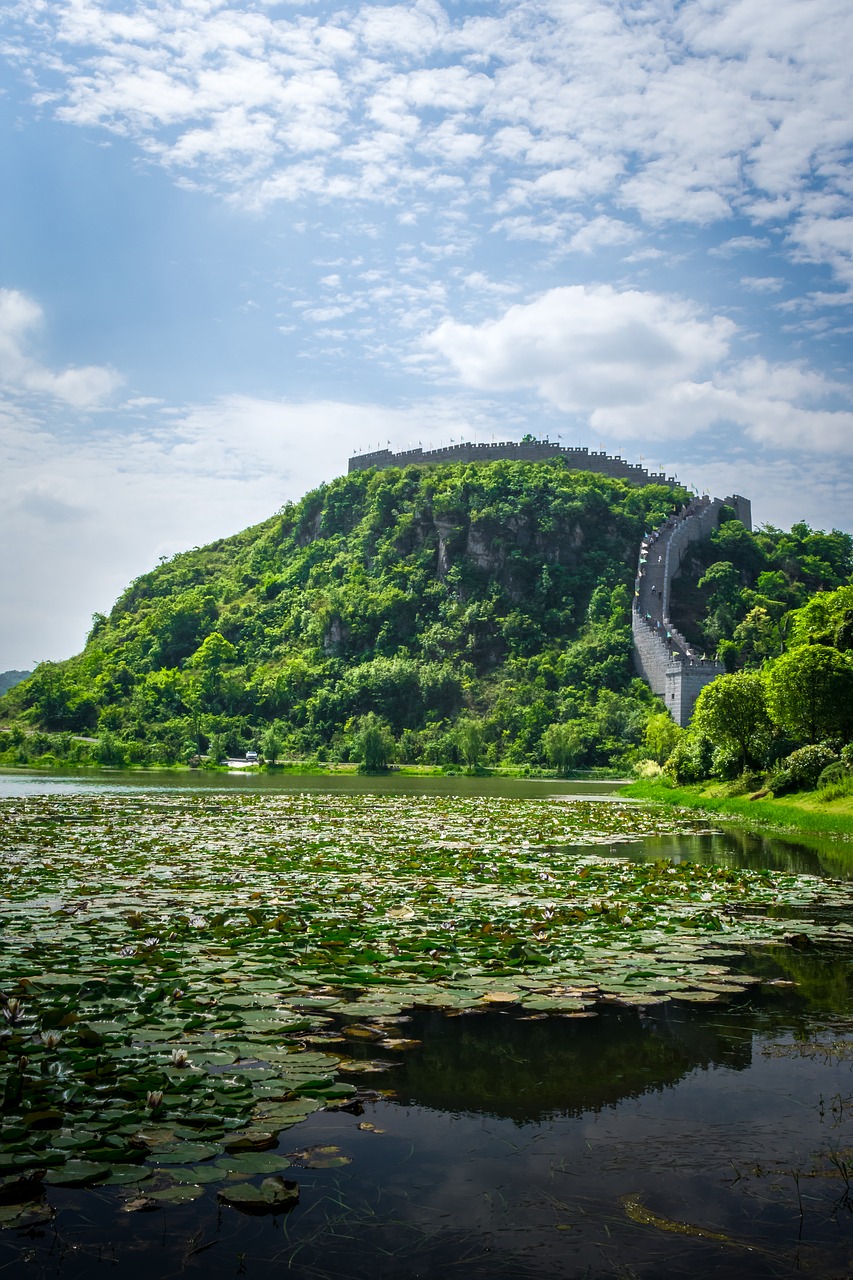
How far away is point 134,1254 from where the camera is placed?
15.2 feet

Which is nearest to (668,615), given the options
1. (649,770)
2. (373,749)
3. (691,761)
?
(373,749)

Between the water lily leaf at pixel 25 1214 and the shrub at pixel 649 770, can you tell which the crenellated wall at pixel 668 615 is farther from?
the water lily leaf at pixel 25 1214

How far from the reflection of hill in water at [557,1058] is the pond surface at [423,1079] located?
3 centimetres

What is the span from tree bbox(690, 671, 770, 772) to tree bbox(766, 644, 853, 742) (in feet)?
8.95

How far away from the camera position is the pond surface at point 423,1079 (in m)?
4.82

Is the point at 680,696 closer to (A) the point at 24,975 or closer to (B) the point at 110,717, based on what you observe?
(B) the point at 110,717

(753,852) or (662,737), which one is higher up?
(662,737)

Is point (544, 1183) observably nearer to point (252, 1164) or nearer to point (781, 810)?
point (252, 1164)

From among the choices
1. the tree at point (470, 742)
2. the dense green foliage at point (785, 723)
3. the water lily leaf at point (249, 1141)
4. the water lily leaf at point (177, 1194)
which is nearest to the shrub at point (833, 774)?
the dense green foliage at point (785, 723)

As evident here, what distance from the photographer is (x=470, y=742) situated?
244 ft

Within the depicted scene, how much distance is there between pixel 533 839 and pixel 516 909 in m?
9.15

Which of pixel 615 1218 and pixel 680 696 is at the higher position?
pixel 680 696

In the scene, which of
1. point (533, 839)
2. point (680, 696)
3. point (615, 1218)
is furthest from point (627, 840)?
point (680, 696)

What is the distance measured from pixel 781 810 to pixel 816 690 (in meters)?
4.80
